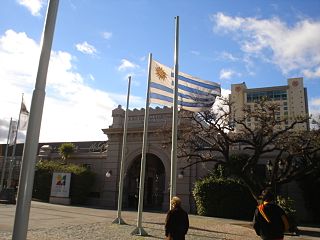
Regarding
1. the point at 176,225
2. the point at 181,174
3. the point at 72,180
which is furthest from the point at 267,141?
the point at 72,180

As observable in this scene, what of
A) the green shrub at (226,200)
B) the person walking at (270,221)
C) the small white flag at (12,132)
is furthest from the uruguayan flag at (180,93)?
the small white flag at (12,132)

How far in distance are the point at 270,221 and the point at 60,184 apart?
1060 inches

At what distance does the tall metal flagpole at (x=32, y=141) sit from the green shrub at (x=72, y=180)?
25140 millimetres

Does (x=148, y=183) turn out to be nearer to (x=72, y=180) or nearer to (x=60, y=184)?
(x=72, y=180)

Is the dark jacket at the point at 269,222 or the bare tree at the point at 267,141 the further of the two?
the bare tree at the point at 267,141

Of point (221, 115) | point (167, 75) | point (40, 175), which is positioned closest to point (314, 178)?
point (221, 115)

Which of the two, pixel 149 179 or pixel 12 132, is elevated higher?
pixel 12 132

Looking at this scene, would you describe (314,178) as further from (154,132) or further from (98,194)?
(98,194)

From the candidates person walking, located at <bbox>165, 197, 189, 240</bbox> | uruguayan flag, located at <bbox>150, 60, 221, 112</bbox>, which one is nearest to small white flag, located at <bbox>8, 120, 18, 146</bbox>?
uruguayan flag, located at <bbox>150, 60, 221, 112</bbox>

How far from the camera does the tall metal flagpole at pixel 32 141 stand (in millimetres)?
5582

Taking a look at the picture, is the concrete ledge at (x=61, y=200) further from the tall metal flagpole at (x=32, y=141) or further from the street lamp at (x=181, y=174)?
the tall metal flagpole at (x=32, y=141)

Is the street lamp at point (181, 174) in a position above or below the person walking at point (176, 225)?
above

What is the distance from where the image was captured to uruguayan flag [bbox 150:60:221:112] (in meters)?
14.6

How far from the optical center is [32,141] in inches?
233
